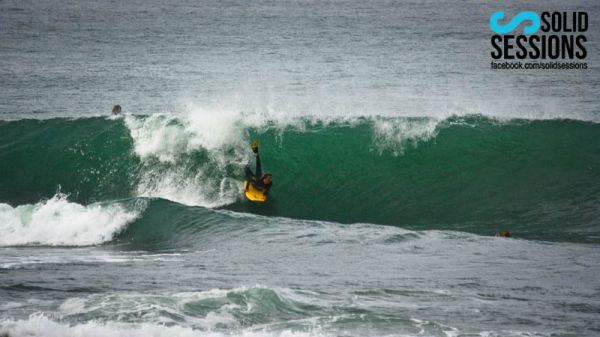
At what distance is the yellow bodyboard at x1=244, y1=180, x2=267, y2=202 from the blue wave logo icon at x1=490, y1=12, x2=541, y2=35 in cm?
5958

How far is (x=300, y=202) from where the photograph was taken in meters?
19.7

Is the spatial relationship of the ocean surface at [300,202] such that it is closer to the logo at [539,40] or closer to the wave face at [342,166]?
the wave face at [342,166]

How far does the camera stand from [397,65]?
46.4 m

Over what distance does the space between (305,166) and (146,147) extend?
4453 mm

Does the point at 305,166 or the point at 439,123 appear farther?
the point at 439,123

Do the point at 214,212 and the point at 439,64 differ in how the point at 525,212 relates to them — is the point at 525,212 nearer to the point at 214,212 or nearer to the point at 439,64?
the point at 214,212

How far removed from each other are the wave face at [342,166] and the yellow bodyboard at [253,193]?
376 mm

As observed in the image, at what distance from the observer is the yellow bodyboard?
18.2 m

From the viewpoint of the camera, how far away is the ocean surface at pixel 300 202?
1027 centimetres

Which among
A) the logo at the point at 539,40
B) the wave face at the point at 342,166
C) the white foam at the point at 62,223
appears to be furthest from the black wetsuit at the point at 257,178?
the logo at the point at 539,40

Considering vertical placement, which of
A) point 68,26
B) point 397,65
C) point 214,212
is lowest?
point 214,212

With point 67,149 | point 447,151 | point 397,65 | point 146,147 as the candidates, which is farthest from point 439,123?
point 397,65

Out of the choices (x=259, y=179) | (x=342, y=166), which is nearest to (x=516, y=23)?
(x=342, y=166)

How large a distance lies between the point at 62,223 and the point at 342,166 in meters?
7.83
